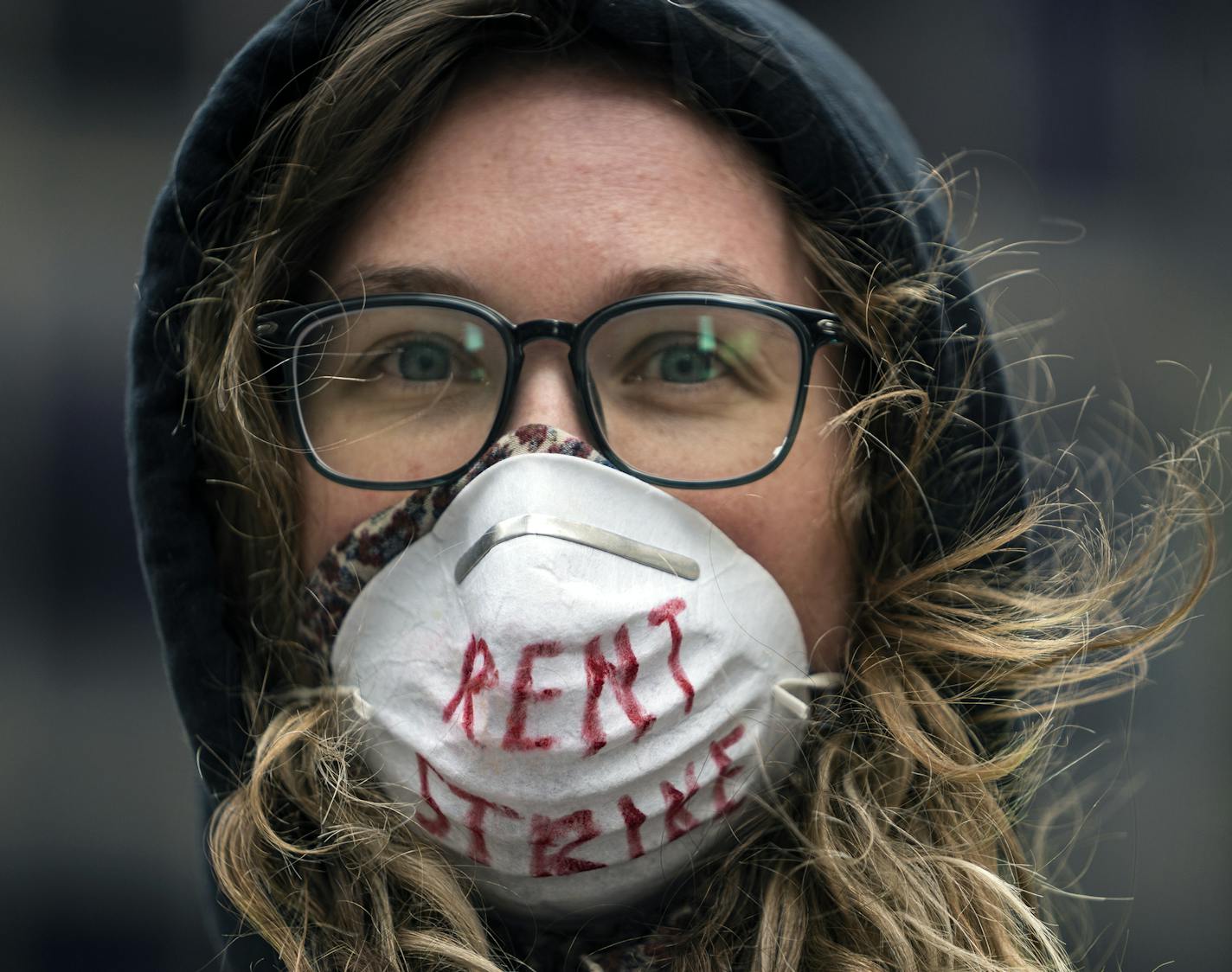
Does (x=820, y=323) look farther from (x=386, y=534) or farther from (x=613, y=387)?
(x=386, y=534)

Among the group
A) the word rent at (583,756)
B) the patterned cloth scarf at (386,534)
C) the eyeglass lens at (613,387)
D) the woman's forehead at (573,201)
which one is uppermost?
the woman's forehead at (573,201)

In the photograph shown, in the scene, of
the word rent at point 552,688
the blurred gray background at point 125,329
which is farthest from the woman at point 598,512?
the blurred gray background at point 125,329

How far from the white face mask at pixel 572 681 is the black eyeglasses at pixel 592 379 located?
82mm

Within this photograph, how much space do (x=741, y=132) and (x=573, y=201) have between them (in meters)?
0.28

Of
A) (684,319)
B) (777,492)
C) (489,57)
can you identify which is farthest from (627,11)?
(777,492)

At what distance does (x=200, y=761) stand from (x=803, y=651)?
0.89m

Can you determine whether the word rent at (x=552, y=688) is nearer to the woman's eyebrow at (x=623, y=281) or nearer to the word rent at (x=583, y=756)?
the word rent at (x=583, y=756)

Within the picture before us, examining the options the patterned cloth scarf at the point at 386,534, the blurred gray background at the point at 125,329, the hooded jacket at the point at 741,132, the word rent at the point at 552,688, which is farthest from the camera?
the blurred gray background at the point at 125,329

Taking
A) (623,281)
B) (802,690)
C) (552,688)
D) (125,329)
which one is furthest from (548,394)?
(125,329)

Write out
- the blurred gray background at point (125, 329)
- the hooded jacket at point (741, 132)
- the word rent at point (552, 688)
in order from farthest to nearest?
the blurred gray background at point (125, 329)
the hooded jacket at point (741, 132)
the word rent at point (552, 688)

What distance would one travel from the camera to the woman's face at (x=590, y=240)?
140 cm

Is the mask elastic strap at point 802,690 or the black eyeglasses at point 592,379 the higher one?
the black eyeglasses at point 592,379

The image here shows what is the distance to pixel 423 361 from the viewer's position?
1.47 m

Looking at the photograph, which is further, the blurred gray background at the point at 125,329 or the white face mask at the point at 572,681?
Result: the blurred gray background at the point at 125,329
